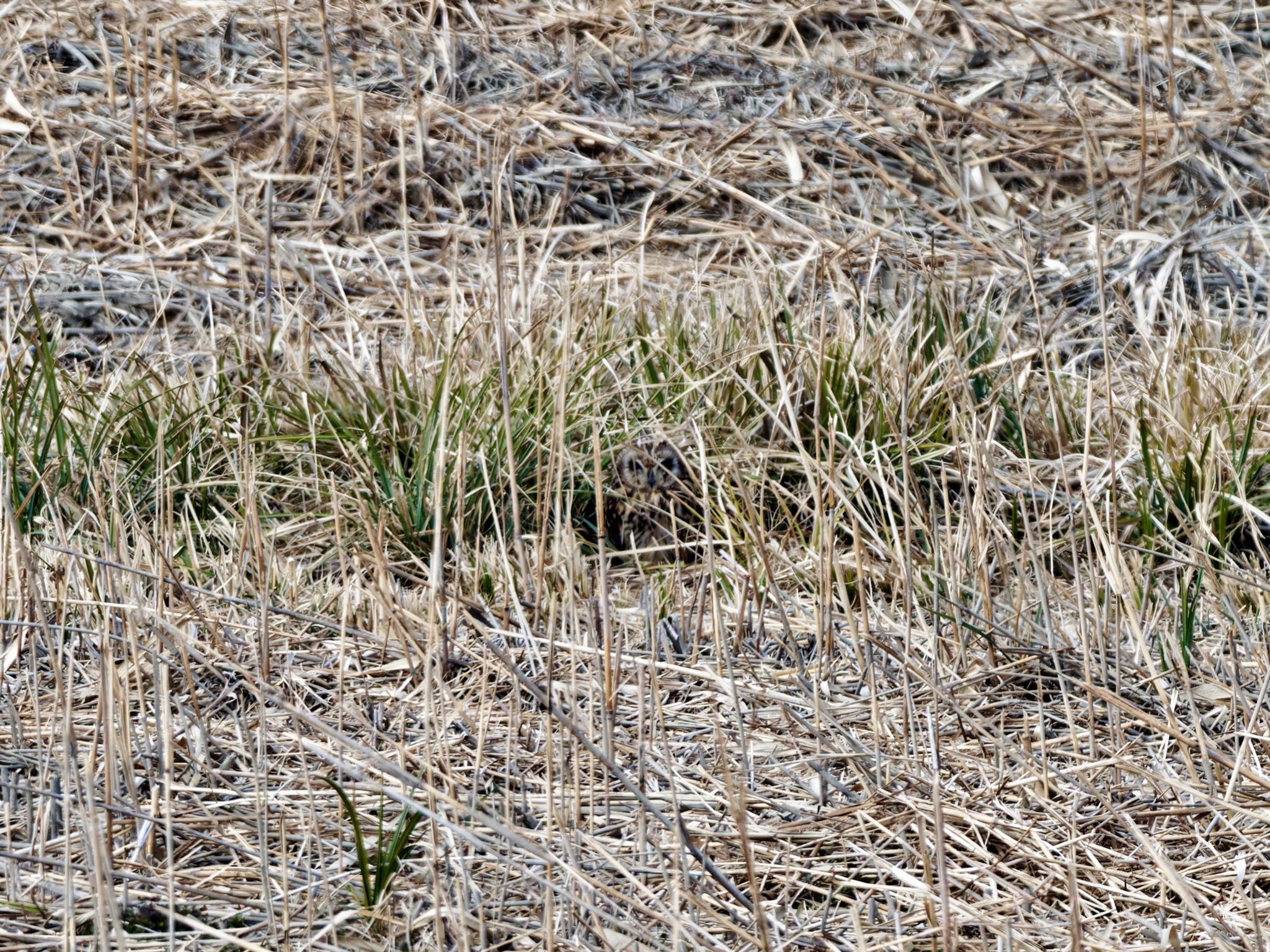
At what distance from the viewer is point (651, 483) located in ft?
9.80

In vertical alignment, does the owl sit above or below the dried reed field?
below

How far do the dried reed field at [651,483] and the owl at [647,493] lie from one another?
0.15ft

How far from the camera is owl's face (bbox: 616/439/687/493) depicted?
9.75ft

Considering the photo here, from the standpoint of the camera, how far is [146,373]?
9.95 ft

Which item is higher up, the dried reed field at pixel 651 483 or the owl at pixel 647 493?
the dried reed field at pixel 651 483

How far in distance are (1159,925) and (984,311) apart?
2019 millimetres

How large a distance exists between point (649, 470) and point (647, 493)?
0.05 metres

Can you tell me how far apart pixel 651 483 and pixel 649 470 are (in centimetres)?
3

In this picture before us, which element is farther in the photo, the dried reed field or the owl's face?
the owl's face

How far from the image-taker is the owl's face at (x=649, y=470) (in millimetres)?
2973

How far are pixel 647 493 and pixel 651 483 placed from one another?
3cm

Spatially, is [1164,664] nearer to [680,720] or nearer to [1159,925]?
[1159,925]

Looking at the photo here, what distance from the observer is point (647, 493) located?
2.97 meters

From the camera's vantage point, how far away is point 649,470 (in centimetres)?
298
